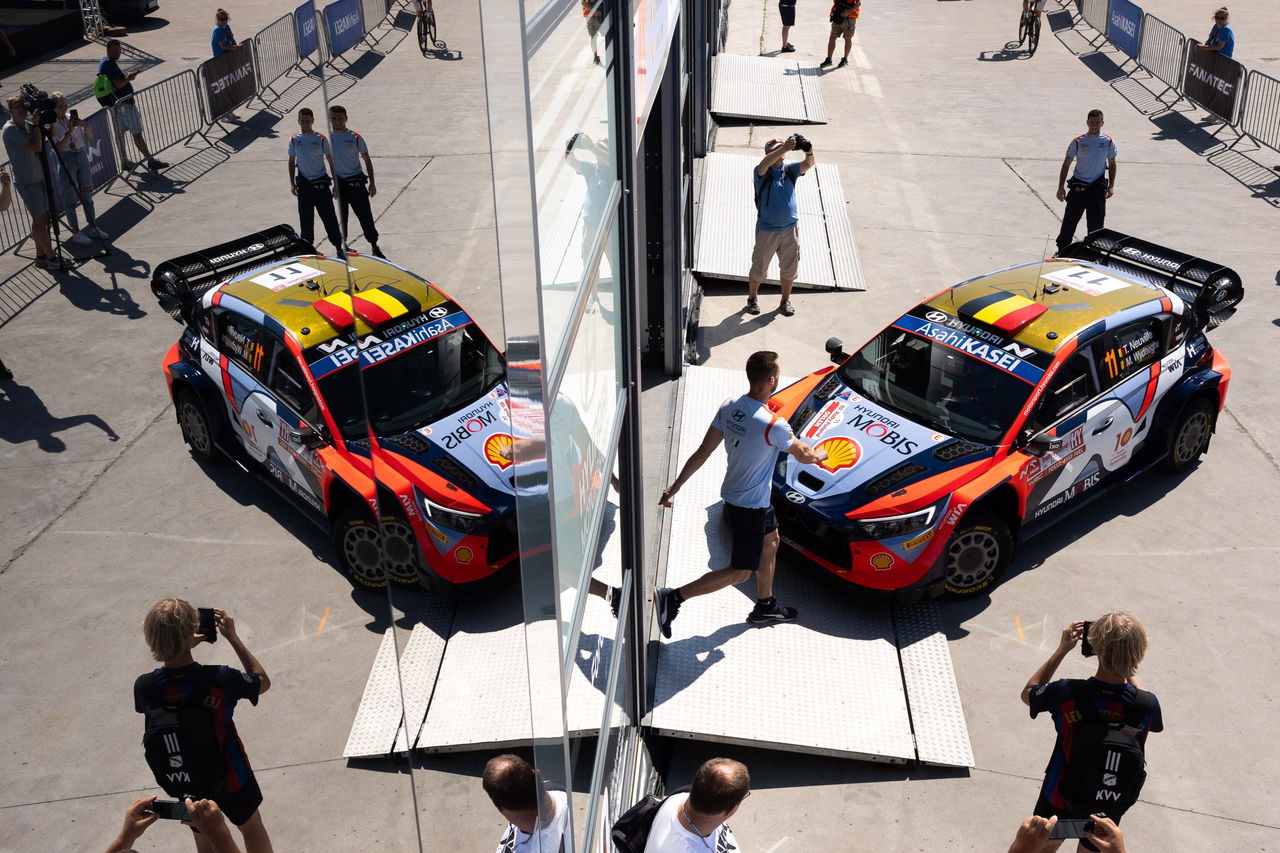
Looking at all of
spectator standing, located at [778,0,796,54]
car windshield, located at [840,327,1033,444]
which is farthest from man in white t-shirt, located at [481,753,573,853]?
spectator standing, located at [778,0,796,54]

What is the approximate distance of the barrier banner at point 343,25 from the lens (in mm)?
1953

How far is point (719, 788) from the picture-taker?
3.75 m

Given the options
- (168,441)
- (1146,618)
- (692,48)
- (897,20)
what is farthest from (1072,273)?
(897,20)

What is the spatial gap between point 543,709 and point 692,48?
10.8 m

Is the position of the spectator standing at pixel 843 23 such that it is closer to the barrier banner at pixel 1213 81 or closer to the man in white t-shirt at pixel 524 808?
the barrier banner at pixel 1213 81

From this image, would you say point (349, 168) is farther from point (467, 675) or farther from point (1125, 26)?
point (1125, 26)

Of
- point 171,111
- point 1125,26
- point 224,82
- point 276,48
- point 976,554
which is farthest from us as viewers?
point 1125,26

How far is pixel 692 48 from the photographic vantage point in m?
12.2

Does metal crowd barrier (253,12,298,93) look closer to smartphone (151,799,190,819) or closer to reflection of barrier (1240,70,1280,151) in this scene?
smartphone (151,799,190,819)

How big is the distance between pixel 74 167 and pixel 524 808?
12.3 m

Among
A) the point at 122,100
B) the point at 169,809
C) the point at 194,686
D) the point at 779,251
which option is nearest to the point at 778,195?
the point at 779,251

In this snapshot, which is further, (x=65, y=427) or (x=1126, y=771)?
(x=65, y=427)

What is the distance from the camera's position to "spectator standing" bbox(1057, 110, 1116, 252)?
36.5 ft

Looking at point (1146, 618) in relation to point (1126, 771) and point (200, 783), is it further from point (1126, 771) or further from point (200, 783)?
point (200, 783)
